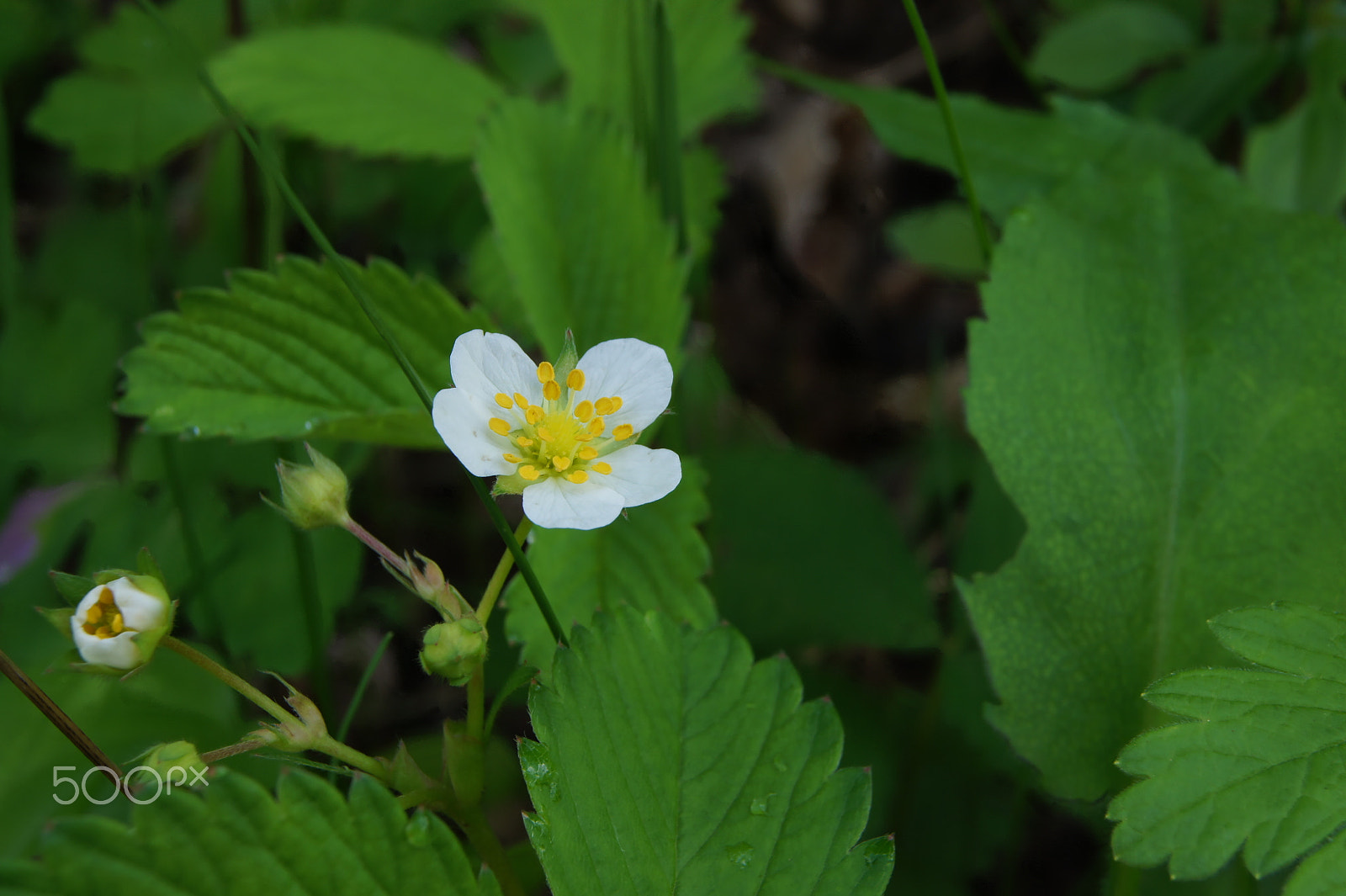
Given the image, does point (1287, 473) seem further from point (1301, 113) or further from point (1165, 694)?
point (1301, 113)

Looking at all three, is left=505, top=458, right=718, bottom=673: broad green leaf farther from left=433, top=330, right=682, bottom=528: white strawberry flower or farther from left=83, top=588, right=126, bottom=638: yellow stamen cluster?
left=83, top=588, right=126, bottom=638: yellow stamen cluster

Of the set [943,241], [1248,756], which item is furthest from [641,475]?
[943,241]

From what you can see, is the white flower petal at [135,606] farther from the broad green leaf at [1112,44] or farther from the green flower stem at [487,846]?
the broad green leaf at [1112,44]

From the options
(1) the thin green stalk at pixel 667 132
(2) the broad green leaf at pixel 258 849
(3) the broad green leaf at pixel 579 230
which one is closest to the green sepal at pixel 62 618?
(2) the broad green leaf at pixel 258 849

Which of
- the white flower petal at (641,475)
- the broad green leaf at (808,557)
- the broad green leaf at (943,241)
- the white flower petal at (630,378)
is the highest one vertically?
the white flower petal at (630,378)

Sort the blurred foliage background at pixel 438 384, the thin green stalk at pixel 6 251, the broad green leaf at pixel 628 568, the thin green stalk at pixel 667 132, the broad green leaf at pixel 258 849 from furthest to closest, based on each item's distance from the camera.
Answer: the thin green stalk at pixel 6 251
the blurred foliage background at pixel 438 384
the thin green stalk at pixel 667 132
the broad green leaf at pixel 628 568
the broad green leaf at pixel 258 849
